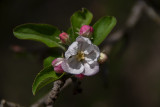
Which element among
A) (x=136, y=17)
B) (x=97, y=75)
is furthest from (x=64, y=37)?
(x=97, y=75)

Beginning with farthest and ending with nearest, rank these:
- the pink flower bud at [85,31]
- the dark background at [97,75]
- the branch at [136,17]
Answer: the dark background at [97,75] < the branch at [136,17] < the pink flower bud at [85,31]

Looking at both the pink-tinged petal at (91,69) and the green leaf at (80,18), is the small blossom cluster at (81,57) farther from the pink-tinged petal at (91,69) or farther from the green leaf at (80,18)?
the green leaf at (80,18)

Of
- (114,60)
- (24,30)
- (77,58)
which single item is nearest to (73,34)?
(77,58)

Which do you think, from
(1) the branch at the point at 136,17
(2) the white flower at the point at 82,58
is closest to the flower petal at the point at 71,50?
(2) the white flower at the point at 82,58

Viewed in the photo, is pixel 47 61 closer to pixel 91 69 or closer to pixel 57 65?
pixel 57 65

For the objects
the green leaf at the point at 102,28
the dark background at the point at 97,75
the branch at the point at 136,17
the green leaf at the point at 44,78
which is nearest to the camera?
the green leaf at the point at 44,78

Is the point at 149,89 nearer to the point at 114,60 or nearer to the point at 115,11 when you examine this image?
the point at 114,60
